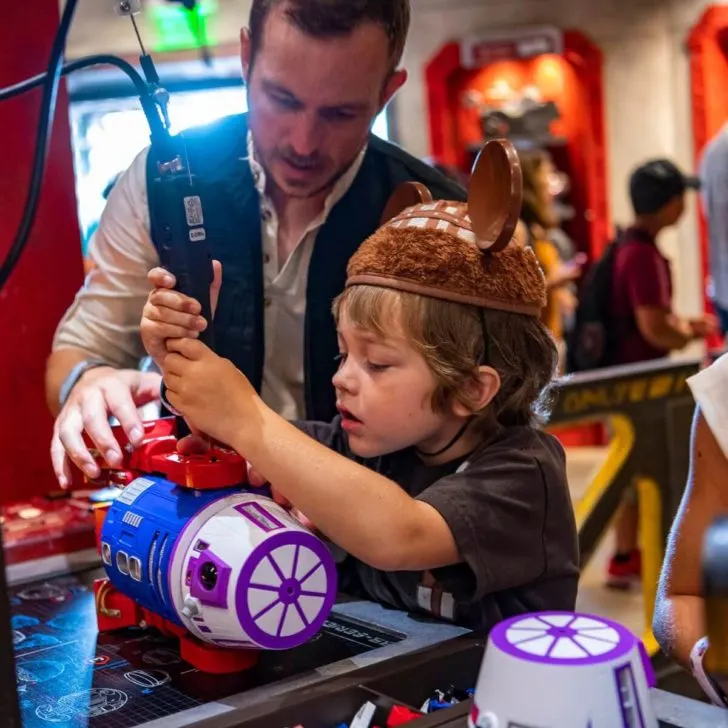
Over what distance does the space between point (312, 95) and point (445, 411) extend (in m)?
0.36

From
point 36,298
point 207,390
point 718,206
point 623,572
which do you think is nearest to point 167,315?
point 207,390

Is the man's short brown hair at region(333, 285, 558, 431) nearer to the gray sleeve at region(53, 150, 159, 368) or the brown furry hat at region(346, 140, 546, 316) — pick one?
the brown furry hat at region(346, 140, 546, 316)

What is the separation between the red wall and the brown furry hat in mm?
774

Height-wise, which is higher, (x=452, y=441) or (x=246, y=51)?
(x=246, y=51)

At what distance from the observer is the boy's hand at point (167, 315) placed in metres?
0.92

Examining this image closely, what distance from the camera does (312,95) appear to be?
1.15m

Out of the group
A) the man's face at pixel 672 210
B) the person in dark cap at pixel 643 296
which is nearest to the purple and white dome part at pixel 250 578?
the person in dark cap at pixel 643 296

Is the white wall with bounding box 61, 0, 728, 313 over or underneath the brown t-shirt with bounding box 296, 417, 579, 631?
over

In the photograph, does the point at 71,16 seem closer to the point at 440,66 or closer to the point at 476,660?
the point at 476,660

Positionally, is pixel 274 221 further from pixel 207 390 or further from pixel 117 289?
pixel 207 390

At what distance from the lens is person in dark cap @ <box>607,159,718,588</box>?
3.30 m

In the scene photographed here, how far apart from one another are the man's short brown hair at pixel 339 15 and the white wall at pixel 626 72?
484cm

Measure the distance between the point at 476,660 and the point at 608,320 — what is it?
2.60 meters

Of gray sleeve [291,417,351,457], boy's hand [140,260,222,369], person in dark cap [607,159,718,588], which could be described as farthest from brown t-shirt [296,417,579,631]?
person in dark cap [607,159,718,588]
